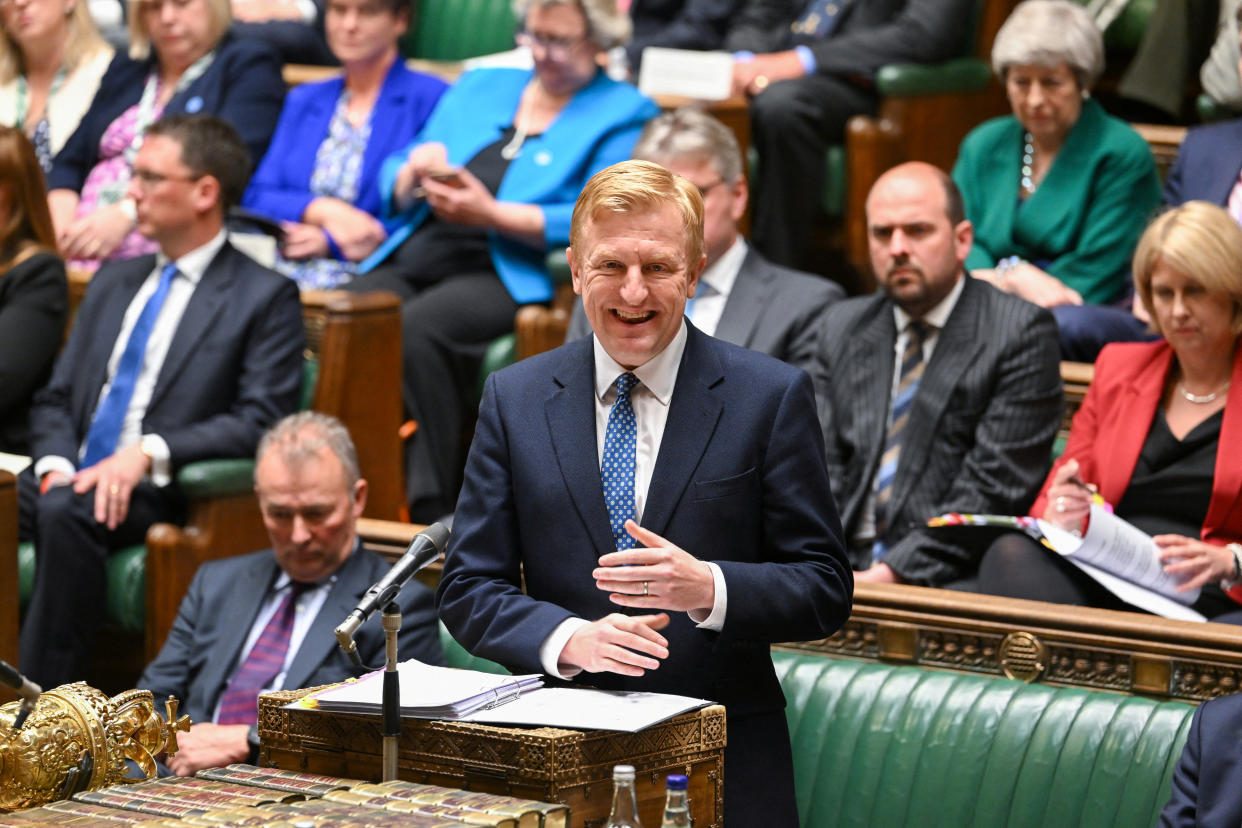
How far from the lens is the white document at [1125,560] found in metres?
2.88

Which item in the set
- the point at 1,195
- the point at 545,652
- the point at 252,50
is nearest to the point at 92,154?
the point at 252,50

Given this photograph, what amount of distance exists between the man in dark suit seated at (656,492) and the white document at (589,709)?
0.11ft

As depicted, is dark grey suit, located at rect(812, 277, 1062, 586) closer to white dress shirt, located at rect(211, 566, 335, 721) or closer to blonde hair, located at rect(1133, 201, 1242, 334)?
blonde hair, located at rect(1133, 201, 1242, 334)

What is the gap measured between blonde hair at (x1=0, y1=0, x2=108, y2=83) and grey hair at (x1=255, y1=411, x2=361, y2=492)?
215 centimetres

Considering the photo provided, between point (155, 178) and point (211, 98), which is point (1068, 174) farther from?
point (211, 98)

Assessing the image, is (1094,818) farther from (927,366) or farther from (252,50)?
(252,50)

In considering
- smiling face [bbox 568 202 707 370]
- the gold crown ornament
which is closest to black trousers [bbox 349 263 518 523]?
the gold crown ornament

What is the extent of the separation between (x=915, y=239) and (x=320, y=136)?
194 centimetres

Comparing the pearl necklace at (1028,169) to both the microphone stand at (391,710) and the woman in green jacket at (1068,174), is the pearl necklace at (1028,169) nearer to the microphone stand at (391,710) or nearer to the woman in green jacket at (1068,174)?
the woman in green jacket at (1068,174)

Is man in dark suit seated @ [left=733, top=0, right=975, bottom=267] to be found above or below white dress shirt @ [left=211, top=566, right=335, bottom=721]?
above

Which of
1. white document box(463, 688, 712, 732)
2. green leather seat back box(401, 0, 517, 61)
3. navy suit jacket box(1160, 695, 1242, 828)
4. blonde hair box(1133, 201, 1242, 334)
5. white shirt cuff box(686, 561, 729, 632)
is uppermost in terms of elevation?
green leather seat back box(401, 0, 517, 61)

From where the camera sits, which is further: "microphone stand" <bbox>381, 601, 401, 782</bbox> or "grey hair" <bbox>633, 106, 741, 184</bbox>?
"grey hair" <bbox>633, 106, 741, 184</bbox>

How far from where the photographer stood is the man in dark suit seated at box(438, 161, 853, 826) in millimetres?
1878

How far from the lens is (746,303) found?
3.56 meters
